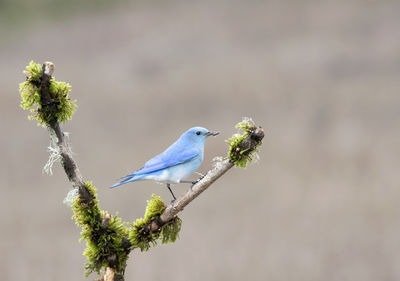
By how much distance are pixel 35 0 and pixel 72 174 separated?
2070cm

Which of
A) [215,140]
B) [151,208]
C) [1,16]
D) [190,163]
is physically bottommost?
[151,208]

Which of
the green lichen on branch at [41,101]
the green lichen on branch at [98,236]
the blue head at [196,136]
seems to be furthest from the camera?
the blue head at [196,136]

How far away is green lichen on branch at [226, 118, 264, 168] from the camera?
6.96ft

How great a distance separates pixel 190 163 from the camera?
280 centimetres

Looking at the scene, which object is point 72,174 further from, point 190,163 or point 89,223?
point 190,163

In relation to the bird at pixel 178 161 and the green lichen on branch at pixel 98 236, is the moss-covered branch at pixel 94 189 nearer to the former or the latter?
the green lichen on branch at pixel 98 236

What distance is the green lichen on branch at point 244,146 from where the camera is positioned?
212cm

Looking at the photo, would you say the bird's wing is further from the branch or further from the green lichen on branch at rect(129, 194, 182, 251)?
the branch

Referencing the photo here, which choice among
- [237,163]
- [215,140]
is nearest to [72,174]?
[237,163]

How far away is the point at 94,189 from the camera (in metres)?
2.17

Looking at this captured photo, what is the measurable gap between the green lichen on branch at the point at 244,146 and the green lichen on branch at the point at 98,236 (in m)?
0.54

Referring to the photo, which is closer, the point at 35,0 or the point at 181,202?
the point at 181,202

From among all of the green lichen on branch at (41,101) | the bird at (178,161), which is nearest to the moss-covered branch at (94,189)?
the green lichen on branch at (41,101)

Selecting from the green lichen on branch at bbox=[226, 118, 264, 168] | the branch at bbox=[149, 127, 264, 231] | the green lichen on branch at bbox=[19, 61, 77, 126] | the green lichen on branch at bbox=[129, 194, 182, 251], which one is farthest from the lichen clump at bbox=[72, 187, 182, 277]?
the green lichen on branch at bbox=[226, 118, 264, 168]
